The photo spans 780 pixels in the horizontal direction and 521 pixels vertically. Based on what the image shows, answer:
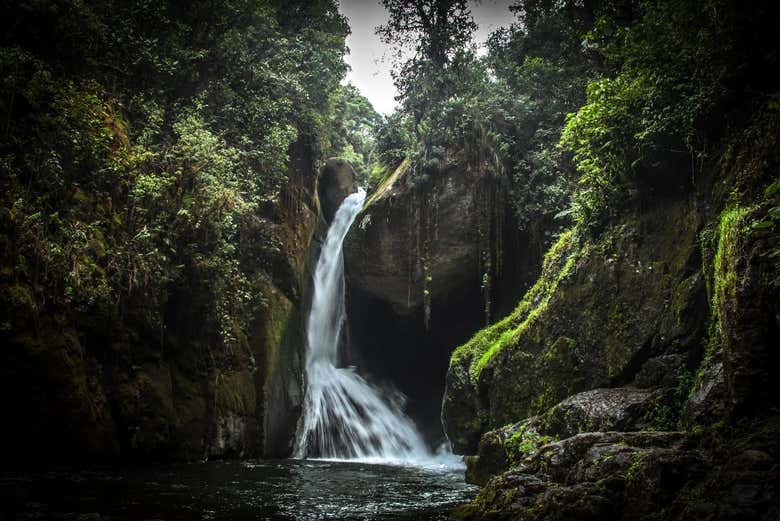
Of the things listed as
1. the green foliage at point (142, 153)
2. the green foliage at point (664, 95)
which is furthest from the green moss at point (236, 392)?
the green foliage at point (664, 95)

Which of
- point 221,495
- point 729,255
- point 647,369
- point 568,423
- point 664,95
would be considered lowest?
point 221,495

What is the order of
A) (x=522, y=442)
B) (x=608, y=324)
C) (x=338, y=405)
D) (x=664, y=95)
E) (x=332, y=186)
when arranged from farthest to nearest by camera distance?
(x=332, y=186)
(x=338, y=405)
(x=608, y=324)
(x=664, y=95)
(x=522, y=442)

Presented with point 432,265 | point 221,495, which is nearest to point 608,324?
point 221,495

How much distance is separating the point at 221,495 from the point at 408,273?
1073cm

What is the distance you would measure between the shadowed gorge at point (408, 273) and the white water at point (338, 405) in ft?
0.38

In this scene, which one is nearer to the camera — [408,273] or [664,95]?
[664,95]

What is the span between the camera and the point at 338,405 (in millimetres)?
15859

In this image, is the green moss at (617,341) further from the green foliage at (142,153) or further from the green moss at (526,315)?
the green foliage at (142,153)

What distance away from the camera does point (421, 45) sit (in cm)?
1855

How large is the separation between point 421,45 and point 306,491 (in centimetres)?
1627

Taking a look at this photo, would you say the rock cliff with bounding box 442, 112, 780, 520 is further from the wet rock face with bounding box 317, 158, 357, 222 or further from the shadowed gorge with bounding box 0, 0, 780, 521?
the wet rock face with bounding box 317, 158, 357, 222

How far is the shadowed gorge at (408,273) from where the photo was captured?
17.1 ft

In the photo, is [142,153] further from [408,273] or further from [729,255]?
[729,255]

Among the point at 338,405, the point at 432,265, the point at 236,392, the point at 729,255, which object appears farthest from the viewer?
the point at 432,265
